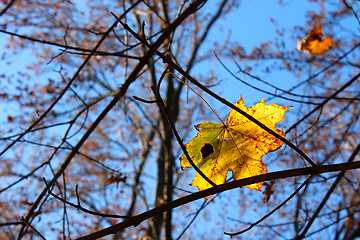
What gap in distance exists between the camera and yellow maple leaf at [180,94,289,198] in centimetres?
102

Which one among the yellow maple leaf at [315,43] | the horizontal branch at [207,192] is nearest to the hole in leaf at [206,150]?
the horizontal branch at [207,192]

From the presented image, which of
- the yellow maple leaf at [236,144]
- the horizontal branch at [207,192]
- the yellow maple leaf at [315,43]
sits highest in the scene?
the yellow maple leaf at [315,43]

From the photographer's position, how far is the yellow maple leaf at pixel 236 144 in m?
1.02

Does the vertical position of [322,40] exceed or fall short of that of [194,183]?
it exceeds it

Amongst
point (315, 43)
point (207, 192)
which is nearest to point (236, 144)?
point (207, 192)

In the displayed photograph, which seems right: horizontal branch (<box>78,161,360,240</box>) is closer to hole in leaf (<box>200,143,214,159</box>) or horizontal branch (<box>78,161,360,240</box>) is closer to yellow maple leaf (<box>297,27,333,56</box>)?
hole in leaf (<box>200,143,214,159</box>)

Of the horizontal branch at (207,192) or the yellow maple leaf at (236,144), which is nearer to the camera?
the horizontal branch at (207,192)

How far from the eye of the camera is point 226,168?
106 centimetres

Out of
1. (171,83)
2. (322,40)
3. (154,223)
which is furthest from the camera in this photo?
(171,83)

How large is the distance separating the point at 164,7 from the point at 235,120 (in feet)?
16.3

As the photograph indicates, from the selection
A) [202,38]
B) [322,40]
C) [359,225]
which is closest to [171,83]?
[202,38]

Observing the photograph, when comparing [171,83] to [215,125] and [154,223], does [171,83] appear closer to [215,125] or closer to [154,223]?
[154,223]

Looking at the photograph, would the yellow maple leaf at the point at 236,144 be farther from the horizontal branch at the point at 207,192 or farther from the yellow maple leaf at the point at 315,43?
the yellow maple leaf at the point at 315,43

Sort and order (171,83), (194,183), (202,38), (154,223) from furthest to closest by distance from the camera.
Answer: (202,38)
(171,83)
(154,223)
(194,183)
